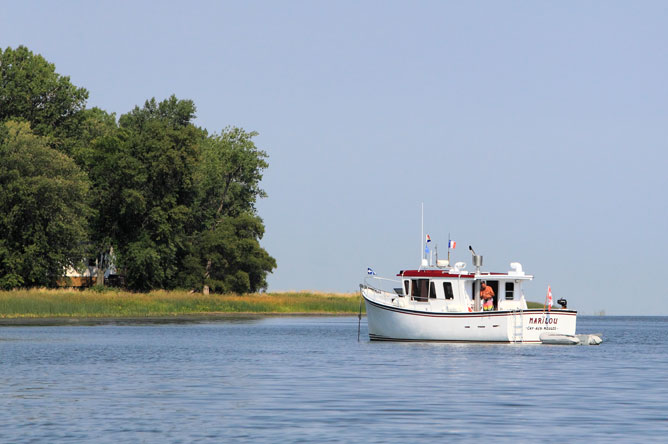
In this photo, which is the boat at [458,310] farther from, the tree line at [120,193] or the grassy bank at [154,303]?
the tree line at [120,193]

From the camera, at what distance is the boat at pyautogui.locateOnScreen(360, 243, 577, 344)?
2276 inches

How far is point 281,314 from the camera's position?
126m

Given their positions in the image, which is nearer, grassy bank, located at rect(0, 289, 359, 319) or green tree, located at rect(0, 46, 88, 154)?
grassy bank, located at rect(0, 289, 359, 319)

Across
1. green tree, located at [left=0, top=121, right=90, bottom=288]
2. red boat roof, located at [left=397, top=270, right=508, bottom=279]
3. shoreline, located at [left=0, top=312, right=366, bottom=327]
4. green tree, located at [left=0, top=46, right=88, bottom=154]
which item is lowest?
shoreline, located at [left=0, top=312, right=366, bottom=327]

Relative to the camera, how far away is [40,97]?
131375 millimetres

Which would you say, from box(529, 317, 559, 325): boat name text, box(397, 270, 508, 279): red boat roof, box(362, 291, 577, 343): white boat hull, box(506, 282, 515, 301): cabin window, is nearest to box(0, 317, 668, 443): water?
box(362, 291, 577, 343): white boat hull

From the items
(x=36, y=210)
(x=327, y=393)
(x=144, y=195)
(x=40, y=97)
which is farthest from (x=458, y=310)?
(x=40, y=97)

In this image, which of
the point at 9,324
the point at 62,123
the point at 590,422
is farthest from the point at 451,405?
the point at 62,123

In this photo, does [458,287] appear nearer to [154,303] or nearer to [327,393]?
[327,393]

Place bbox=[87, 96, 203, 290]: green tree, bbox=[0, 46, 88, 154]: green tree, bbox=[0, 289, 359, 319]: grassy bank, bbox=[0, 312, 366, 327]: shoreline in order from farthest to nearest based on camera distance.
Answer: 1. bbox=[0, 46, 88, 154]: green tree
2. bbox=[87, 96, 203, 290]: green tree
3. bbox=[0, 289, 359, 319]: grassy bank
4. bbox=[0, 312, 366, 327]: shoreline

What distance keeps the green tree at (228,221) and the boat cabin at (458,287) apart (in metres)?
63.1

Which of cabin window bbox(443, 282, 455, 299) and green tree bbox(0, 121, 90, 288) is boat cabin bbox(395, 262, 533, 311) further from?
green tree bbox(0, 121, 90, 288)

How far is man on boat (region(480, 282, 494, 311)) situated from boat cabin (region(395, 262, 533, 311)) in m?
0.43

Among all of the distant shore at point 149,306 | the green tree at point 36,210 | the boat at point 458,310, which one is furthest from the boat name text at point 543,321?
the green tree at point 36,210
